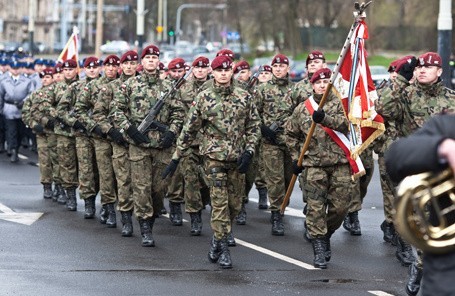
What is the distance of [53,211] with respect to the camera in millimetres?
15461

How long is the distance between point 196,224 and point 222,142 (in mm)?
2299

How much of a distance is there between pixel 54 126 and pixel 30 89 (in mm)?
7653

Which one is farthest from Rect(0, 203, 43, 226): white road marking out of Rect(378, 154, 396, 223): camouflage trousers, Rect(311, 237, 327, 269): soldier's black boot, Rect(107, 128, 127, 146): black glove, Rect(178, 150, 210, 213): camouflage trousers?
Rect(378, 154, 396, 223): camouflage trousers

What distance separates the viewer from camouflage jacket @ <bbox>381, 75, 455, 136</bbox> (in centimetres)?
1051

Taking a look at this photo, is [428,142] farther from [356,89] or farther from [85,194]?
[85,194]

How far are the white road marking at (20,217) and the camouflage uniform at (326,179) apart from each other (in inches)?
163

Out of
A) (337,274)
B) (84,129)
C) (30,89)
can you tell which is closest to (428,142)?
(337,274)

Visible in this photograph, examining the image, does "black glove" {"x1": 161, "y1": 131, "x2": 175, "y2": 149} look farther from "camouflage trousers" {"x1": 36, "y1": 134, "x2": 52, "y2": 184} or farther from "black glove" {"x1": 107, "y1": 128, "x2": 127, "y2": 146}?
"camouflage trousers" {"x1": 36, "y1": 134, "x2": 52, "y2": 184}

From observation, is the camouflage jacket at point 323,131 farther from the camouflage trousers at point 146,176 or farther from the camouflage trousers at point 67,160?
the camouflage trousers at point 67,160

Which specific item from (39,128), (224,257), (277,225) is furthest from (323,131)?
(39,128)

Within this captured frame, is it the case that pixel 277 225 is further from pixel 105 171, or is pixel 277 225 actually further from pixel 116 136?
pixel 105 171

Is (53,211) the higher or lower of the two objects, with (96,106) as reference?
lower

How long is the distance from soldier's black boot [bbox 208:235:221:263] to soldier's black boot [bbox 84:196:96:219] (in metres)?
3.54

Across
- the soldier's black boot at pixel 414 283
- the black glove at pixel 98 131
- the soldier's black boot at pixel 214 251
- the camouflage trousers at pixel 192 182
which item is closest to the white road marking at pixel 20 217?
the black glove at pixel 98 131
